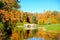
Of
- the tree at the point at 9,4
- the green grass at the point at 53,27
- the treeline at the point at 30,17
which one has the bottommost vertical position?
the green grass at the point at 53,27

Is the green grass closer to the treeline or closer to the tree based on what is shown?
the treeline

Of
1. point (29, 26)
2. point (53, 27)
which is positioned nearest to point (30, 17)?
point (29, 26)

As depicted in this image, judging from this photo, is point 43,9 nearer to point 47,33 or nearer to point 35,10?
point 35,10

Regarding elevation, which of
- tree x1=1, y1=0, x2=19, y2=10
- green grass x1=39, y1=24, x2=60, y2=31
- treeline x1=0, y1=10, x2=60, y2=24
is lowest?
green grass x1=39, y1=24, x2=60, y2=31

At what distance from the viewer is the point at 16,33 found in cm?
321

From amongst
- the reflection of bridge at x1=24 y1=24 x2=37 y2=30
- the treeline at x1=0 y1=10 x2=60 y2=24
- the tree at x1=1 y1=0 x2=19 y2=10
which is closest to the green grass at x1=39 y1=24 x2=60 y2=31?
the treeline at x1=0 y1=10 x2=60 y2=24

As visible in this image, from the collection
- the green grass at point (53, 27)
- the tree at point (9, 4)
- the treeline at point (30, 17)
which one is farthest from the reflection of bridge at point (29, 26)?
the tree at point (9, 4)

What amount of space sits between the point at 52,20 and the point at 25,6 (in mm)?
547

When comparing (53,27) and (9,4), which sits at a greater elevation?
(9,4)

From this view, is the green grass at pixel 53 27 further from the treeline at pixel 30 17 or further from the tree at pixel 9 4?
the tree at pixel 9 4

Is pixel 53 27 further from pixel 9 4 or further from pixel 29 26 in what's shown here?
pixel 9 4

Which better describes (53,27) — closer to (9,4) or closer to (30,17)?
(30,17)

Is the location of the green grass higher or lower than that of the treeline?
lower

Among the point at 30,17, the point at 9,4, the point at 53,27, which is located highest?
the point at 9,4
